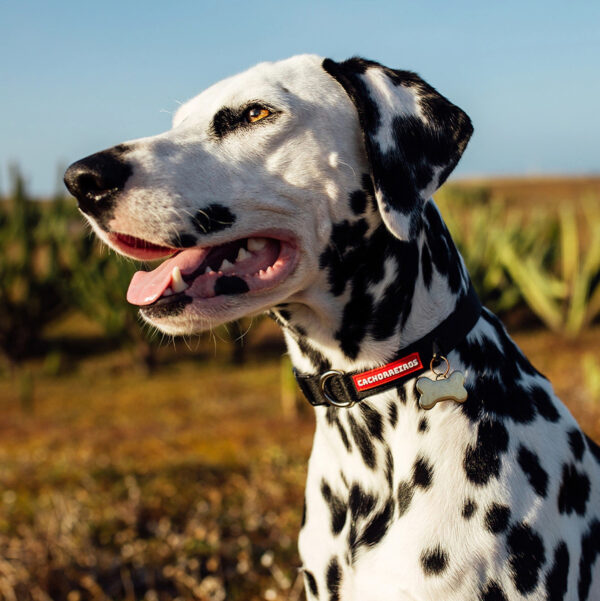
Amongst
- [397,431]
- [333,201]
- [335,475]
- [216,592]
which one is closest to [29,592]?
[216,592]

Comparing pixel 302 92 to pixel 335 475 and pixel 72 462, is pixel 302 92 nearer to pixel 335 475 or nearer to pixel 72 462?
pixel 335 475

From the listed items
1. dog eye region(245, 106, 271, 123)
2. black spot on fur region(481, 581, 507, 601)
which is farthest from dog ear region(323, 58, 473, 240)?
black spot on fur region(481, 581, 507, 601)

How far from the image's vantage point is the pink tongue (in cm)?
213

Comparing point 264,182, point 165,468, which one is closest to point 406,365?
point 264,182

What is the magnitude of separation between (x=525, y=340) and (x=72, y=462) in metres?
→ 7.67


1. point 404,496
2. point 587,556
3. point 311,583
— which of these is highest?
point 404,496

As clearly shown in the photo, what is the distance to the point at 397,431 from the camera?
2184 mm

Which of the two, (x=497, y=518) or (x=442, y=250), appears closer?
(x=497, y=518)

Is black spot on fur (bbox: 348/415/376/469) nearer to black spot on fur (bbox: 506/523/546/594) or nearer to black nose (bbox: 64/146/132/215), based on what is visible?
black spot on fur (bbox: 506/523/546/594)

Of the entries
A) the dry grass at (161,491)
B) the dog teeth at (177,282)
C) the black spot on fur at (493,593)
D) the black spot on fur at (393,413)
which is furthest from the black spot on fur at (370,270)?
the dry grass at (161,491)

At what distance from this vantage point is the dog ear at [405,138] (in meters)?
2.08

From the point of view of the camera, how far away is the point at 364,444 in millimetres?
2266

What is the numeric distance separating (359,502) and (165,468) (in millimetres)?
3784

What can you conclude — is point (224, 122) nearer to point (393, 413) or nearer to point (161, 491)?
point (393, 413)
